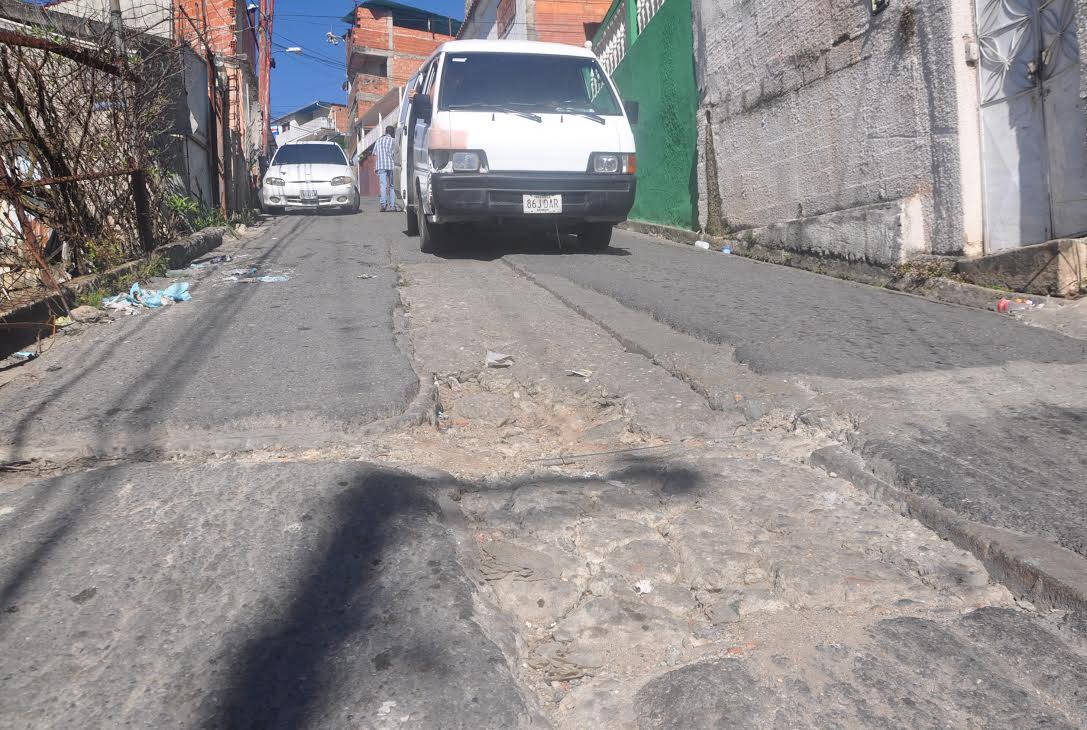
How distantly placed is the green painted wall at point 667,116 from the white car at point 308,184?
5784 mm

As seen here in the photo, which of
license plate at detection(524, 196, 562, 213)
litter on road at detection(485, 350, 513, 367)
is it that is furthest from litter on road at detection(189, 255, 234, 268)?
litter on road at detection(485, 350, 513, 367)

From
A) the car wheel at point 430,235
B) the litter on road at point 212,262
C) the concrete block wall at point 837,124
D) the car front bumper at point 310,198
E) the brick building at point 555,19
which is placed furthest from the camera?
the brick building at point 555,19

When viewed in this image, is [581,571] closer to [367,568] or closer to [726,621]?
[726,621]

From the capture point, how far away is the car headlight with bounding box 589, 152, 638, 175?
295 inches

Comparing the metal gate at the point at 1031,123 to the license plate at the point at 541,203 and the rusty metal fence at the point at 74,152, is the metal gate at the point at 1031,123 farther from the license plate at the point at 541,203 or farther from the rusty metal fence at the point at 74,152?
the rusty metal fence at the point at 74,152

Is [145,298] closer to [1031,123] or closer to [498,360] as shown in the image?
[498,360]

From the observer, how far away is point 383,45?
1746 inches

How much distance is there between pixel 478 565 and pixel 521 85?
647 cm

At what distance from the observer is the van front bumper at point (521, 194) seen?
7.34 metres

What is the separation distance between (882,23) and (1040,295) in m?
2.66

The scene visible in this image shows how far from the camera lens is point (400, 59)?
4500cm

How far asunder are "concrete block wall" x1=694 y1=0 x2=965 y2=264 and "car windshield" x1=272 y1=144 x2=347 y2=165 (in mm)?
8542

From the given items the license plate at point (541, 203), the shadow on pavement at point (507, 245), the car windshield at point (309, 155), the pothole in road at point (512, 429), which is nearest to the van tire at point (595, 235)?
the shadow on pavement at point (507, 245)

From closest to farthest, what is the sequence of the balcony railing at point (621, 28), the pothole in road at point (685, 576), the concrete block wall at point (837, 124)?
1. the pothole in road at point (685, 576)
2. the concrete block wall at point (837, 124)
3. the balcony railing at point (621, 28)
